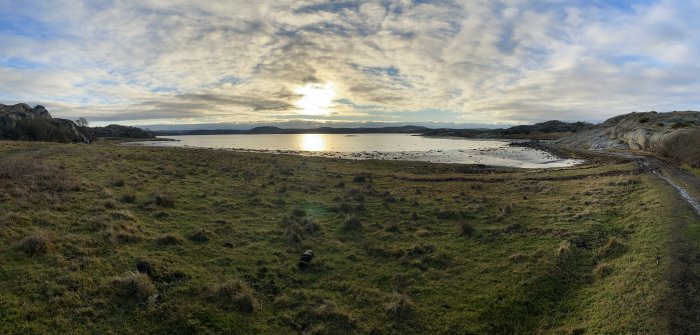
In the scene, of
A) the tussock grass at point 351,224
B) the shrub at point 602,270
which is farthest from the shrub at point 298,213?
the shrub at point 602,270

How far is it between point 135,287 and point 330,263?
23.2 feet

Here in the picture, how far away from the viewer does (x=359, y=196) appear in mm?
28000

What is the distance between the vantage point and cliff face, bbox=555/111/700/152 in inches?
2229

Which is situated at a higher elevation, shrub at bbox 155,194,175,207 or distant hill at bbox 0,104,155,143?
distant hill at bbox 0,104,155,143

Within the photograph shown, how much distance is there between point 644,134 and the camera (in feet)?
218

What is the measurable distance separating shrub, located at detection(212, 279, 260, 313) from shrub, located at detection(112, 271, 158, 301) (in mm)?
1893

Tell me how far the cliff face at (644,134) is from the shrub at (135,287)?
2424 inches

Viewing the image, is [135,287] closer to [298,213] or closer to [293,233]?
[293,233]

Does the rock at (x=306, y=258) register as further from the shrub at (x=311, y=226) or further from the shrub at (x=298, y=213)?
the shrub at (x=298, y=213)

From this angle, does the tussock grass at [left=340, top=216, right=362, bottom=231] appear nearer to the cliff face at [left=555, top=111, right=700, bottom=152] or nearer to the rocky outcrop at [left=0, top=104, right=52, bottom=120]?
the cliff face at [left=555, top=111, right=700, bottom=152]

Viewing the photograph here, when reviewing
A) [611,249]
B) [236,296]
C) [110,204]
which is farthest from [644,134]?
[110,204]

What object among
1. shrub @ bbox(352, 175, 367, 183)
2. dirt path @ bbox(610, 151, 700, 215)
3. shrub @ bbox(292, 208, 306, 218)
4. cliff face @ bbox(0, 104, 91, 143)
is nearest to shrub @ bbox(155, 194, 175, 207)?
shrub @ bbox(292, 208, 306, 218)

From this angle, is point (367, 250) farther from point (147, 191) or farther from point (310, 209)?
point (147, 191)

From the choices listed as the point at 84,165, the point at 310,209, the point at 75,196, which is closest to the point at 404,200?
the point at 310,209
